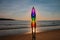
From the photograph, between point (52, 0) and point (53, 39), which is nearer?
point (53, 39)

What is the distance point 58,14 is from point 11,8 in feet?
3.38

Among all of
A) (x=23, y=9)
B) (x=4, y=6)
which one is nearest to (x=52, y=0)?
(x=23, y=9)

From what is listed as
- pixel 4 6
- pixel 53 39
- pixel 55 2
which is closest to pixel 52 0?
pixel 55 2

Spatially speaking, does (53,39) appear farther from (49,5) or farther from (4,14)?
(4,14)

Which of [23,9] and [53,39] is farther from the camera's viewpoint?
[23,9]

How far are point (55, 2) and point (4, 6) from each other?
3.62ft

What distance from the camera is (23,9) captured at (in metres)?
2.68

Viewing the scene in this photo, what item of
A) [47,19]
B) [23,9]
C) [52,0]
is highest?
[52,0]

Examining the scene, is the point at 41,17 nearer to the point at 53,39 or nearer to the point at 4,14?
the point at 53,39

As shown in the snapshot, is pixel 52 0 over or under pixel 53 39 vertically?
over

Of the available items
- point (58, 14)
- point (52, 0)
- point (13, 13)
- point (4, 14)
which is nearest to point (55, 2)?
point (52, 0)

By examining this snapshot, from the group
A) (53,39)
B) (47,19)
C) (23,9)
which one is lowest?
(53,39)

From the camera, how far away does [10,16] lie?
269 cm

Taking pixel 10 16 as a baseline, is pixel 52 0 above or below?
above
